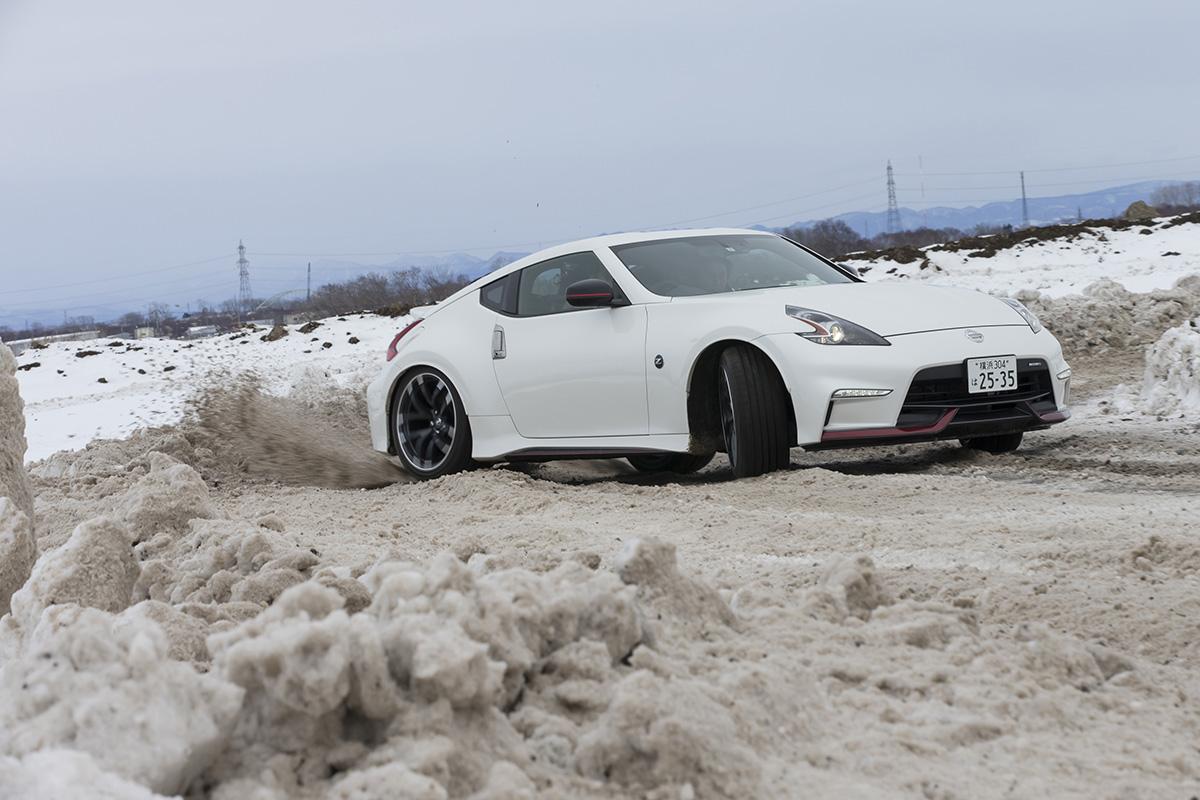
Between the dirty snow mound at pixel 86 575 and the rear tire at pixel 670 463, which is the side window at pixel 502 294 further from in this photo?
the dirty snow mound at pixel 86 575

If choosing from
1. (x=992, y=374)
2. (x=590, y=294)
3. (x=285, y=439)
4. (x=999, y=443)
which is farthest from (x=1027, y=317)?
(x=285, y=439)

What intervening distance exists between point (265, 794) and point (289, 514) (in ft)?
16.0

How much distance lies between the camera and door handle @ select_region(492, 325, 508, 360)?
25.8 ft

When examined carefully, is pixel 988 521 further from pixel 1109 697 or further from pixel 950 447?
pixel 950 447

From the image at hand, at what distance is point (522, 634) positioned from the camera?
8.52 ft

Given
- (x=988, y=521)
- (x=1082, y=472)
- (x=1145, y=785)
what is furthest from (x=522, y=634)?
(x=1082, y=472)

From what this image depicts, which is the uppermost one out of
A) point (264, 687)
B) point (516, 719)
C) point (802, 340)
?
point (802, 340)

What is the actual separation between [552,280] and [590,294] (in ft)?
2.52

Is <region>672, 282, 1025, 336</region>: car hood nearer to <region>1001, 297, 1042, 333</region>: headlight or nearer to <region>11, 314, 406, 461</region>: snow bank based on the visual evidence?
<region>1001, 297, 1042, 333</region>: headlight

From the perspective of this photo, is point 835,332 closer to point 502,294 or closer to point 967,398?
point 967,398

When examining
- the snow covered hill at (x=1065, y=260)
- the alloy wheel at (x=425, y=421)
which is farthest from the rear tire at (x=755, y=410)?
the snow covered hill at (x=1065, y=260)

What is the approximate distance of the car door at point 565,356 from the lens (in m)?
7.26

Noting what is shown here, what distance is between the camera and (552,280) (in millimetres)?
7926

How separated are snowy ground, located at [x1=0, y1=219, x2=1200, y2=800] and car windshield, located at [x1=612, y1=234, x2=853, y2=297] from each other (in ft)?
6.36
